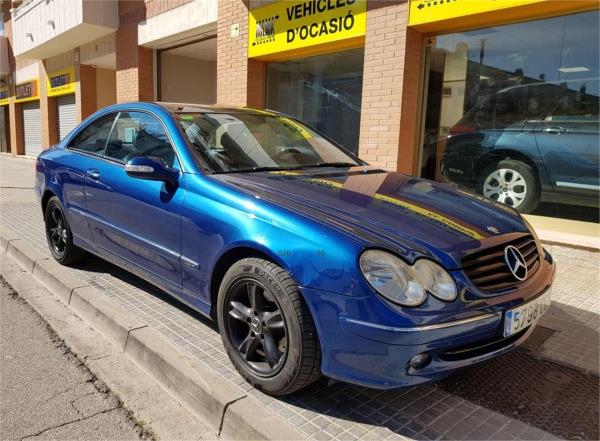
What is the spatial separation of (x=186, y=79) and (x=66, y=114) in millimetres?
6751

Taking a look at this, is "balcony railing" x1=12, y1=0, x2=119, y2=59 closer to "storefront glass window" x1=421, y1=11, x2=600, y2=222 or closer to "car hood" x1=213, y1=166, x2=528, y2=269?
"storefront glass window" x1=421, y1=11, x2=600, y2=222

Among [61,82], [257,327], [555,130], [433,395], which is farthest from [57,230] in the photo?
[61,82]

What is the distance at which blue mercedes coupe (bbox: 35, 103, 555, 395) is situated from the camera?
7.08 feet

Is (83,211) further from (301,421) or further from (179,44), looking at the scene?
(179,44)

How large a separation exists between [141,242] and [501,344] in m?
2.37

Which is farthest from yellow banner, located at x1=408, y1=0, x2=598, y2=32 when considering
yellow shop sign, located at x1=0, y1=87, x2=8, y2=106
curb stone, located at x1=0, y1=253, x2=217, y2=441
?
yellow shop sign, located at x1=0, y1=87, x2=8, y2=106

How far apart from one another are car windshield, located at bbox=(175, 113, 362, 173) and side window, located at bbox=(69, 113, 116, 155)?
1.07 m

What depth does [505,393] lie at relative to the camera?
2.67 metres

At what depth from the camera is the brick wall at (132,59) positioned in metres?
12.1

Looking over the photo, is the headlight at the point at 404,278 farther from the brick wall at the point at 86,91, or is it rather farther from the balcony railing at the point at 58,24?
the brick wall at the point at 86,91

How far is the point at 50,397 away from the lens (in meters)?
2.69

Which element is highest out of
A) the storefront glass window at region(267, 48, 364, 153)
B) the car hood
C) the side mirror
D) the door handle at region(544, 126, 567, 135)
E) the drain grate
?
the storefront glass window at region(267, 48, 364, 153)

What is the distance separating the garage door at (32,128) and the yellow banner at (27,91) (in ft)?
1.20

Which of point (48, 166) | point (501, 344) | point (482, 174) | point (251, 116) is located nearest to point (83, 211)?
point (48, 166)
